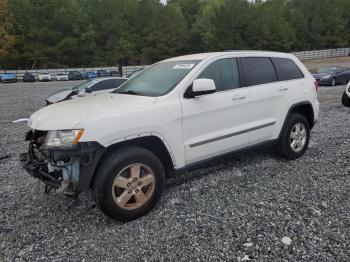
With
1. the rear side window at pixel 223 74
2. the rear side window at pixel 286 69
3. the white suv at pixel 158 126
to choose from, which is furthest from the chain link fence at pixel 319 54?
the rear side window at pixel 223 74

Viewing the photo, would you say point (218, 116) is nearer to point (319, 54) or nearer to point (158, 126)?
point (158, 126)

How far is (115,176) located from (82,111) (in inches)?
30.1

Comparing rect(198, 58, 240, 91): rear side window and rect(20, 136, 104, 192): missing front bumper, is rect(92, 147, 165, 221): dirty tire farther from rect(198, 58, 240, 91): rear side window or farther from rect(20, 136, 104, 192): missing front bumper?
rect(198, 58, 240, 91): rear side window

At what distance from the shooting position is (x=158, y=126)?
11.1 feet

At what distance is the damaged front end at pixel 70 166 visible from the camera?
2.99 metres

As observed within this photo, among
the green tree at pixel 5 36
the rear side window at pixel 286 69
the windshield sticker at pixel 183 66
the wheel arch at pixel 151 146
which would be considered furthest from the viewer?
the green tree at pixel 5 36

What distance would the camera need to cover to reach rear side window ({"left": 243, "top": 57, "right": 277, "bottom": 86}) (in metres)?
4.37

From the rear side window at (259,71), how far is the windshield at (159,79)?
84 cm

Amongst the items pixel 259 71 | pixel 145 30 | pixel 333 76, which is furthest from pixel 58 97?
pixel 145 30

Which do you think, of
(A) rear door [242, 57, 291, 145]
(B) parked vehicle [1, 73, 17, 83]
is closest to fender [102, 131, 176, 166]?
(A) rear door [242, 57, 291, 145]

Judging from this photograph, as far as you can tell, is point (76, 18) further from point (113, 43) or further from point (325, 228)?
point (325, 228)

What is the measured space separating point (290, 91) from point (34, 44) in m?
56.8

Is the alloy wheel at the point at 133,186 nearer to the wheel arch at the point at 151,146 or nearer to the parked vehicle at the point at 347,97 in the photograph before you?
the wheel arch at the point at 151,146

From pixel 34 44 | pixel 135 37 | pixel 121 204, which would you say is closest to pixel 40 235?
pixel 121 204
